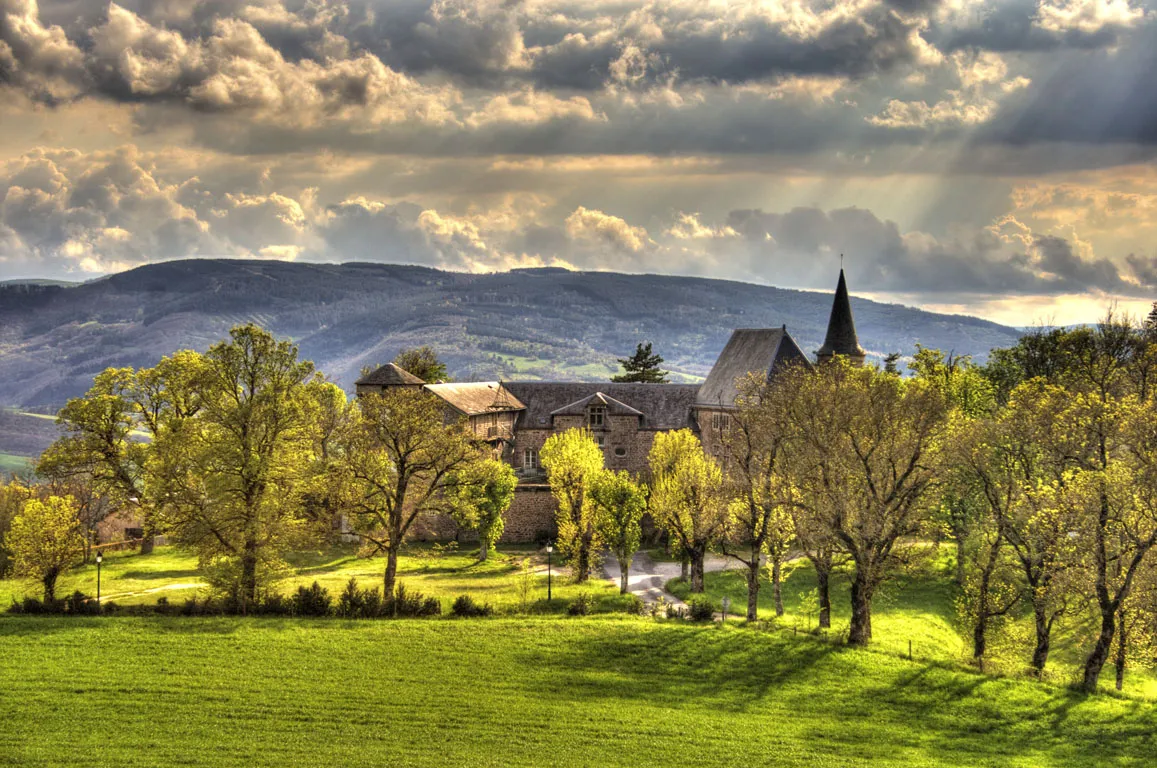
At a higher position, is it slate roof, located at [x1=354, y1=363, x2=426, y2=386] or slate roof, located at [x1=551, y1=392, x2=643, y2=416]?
slate roof, located at [x1=354, y1=363, x2=426, y2=386]

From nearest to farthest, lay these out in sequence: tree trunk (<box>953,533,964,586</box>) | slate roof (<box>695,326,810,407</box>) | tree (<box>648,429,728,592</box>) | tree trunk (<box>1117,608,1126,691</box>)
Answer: tree trunk (<box>1117,608,1126,691</box>)
tree (<box>648,429,728,592</box>)
tree trunk (<box>953,533,964,586</box>)
slate roof (<box>695,326,810,407</box>)

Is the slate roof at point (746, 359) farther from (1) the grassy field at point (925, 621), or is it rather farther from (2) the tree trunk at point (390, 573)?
(2) the tree trunk at point (390, 573)

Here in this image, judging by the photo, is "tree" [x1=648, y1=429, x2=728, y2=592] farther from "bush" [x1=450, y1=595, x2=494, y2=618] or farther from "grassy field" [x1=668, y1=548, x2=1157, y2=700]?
"bush" [x1=450, y1=595, x2=494, y2=618]

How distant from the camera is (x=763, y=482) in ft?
128

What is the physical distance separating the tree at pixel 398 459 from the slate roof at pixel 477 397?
1947 cm

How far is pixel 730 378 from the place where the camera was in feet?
215

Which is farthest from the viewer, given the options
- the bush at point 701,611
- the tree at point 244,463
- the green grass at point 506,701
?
the bush at point 701,611

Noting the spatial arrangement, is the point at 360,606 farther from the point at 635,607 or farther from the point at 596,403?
the point at 596,403

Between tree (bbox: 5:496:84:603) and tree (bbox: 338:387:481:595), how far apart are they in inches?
490

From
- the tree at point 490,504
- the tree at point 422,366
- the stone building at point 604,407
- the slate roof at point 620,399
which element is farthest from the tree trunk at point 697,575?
the tree at point 422,366

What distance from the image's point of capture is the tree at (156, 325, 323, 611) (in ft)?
125

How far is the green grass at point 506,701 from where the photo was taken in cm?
2600

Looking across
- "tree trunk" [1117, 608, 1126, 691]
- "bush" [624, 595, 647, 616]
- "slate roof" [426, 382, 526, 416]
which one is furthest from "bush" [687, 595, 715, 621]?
"slate roof" [426, 382, 526, 416]

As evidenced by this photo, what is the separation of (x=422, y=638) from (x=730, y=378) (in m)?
37.4
